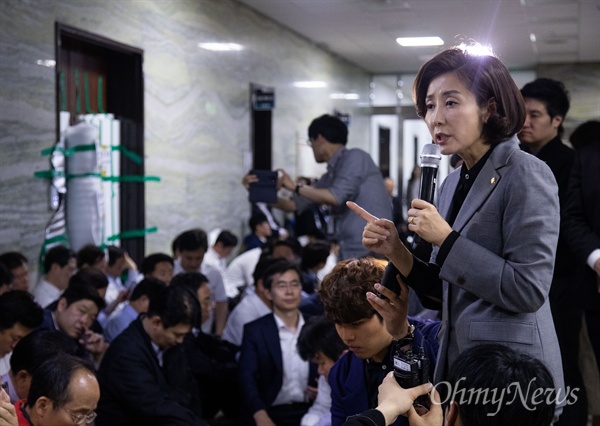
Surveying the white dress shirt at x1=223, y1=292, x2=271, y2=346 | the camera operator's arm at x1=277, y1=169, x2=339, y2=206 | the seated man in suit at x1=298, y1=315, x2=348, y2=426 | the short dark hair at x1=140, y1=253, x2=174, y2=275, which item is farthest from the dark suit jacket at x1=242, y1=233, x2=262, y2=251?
the seated man in suit at x1=298, y1=315, x2=348, y2=426

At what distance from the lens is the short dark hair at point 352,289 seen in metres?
2.35

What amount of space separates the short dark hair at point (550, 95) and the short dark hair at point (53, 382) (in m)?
2.18

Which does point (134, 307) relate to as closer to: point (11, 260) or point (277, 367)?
point (11, 260)

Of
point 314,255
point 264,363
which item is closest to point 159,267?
point 264,363

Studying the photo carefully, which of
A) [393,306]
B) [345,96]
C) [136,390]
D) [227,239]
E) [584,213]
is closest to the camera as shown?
[393,306]

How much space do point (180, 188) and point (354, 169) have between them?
2510 millimetres

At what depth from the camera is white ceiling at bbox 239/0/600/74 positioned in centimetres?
782

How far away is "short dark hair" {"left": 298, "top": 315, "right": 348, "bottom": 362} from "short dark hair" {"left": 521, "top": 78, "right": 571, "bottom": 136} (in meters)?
1.30

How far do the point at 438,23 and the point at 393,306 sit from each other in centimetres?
693

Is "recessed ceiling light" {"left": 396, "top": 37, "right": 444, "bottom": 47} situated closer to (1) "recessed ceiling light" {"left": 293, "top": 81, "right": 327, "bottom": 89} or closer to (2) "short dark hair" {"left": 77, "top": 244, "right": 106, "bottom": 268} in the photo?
(1) "recessed ceiling light" {"left": 293, "top": 81, "right": 327, "bottom": 89}

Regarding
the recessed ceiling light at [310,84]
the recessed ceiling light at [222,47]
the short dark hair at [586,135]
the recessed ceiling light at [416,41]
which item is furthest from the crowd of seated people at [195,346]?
the recessed ceiling light at [416,41]

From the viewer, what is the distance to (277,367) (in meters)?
4.20

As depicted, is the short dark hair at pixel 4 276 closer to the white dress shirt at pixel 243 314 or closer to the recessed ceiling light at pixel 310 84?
the white dress shirt at pixel 243 314

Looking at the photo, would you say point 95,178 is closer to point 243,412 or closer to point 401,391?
point 243,412
